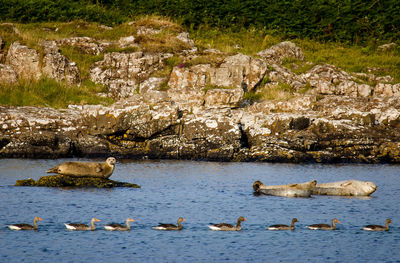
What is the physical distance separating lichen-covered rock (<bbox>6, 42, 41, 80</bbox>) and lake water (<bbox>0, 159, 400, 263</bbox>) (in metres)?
13.7

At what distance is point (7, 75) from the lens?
140 feet

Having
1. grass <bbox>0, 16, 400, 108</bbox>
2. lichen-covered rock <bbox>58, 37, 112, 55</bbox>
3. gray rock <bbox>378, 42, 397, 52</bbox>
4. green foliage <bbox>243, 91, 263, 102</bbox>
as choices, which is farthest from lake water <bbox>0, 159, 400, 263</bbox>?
gray rock <bbox>378, 42, 397, 52</bbox>

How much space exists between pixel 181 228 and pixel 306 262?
4.87m

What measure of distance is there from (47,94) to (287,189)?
22.8 m

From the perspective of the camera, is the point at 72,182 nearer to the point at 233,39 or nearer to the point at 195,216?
the point at 195,216

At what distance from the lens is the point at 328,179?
2978cm

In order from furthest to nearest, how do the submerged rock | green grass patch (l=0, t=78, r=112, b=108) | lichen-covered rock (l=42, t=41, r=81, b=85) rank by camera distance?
lichen-covered rock (l=42, t=41, r=81, b=85), green grass patch (l=0, t=78, r=112, b=108), the submerged rock

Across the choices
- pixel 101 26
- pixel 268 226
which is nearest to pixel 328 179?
pixel 268 226

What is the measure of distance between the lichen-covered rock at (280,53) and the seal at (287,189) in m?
25.4

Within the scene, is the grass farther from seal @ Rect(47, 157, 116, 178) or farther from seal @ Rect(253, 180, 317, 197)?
seal @ Rect(253, 180, 317, 197)

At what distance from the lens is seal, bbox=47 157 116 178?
84.7 ft

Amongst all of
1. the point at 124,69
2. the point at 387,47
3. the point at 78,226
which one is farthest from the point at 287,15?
the point at 78,226

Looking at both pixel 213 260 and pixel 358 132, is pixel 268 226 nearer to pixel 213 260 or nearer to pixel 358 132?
pixel 213 260

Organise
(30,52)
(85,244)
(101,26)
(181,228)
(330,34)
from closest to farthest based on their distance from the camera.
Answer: (85,244) → (181,228) → (30,52) → (101,26) → (330,34)
